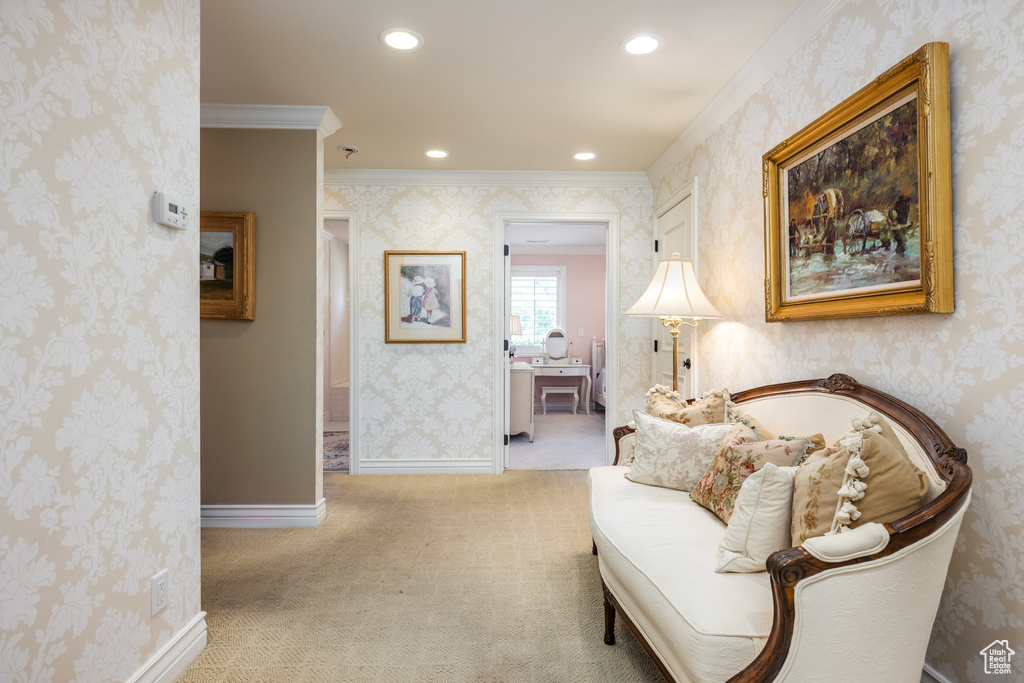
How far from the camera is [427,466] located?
420cm

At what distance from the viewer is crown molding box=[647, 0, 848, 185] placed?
2.04 meters

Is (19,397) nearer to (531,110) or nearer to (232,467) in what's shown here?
(232,467)

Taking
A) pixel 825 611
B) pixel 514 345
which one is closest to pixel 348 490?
pixel 825 611

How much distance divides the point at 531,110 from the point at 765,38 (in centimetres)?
126

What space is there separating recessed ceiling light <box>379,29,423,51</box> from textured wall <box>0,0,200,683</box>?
2.50ft

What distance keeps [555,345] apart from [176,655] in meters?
6.38

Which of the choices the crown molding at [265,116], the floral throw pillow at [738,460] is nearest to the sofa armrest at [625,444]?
the floral throw pillow at [738,460]

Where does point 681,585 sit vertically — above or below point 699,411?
below

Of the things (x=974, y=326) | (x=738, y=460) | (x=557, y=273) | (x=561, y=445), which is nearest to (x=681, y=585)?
(x=738, y=460)

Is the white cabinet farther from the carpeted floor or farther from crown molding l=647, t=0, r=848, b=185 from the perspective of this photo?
crown molding l=647, t=0, r=848, b=185

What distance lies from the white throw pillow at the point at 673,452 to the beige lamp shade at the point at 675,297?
0.72 meters

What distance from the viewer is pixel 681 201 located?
363 centimetres

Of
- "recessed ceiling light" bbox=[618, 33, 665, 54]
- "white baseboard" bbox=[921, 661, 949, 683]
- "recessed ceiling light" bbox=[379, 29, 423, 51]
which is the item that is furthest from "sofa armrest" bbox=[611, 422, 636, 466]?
"recessed ceiling light" bbox=[379, 29, 423, 51]

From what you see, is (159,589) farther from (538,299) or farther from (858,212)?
(538,299)
